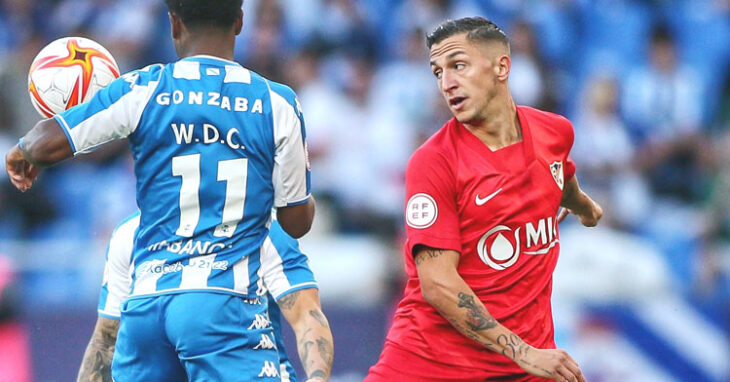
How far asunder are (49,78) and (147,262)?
90 centimetres

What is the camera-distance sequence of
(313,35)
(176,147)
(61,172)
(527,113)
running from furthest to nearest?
(313,35) < (61,172) < (527,113) < (176,147)

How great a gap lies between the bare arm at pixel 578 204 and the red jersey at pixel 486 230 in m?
0.43

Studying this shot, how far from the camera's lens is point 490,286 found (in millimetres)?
4895

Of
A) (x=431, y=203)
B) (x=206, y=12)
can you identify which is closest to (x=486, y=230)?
(x=431, y=203)

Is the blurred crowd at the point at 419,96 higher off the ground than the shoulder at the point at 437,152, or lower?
higher

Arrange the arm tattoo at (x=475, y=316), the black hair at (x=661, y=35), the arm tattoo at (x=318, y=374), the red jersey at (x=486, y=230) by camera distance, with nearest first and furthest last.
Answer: the arm tattoo at (x=318, y=374) < the arm tattoo at (x=475, y=316) < the red jersey at (x=486, y=230) < the black hair at (x=661, y=35)

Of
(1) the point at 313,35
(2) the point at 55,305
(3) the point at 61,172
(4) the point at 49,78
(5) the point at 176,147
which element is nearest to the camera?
(5) the point at 176,147

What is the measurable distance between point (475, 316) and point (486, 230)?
0.38m

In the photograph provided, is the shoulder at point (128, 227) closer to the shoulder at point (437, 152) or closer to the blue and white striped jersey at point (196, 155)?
the blue and white striped jersey at point (196, 155)

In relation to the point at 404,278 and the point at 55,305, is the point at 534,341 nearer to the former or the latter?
the point at 404,278

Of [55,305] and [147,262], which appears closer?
[147,262]

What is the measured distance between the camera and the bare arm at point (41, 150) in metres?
4.24

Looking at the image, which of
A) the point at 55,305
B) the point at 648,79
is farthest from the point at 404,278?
the point at 648,79

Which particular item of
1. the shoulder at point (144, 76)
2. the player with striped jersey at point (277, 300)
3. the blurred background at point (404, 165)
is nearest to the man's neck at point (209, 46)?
the shoulder at point (144, 76)
